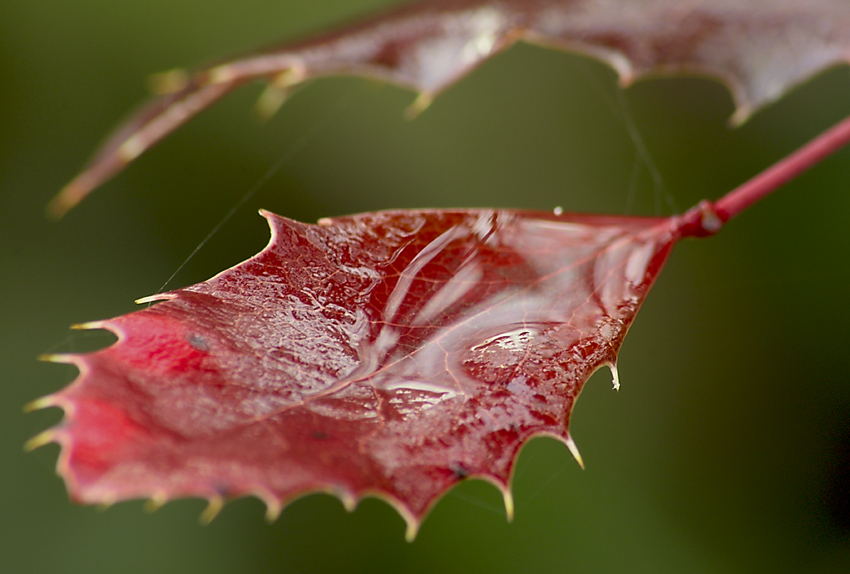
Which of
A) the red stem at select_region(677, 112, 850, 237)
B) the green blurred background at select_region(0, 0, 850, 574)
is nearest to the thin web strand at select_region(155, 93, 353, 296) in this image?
the green blurred background at select_region(0, 0, 850, 574)

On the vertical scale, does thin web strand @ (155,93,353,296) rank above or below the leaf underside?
above

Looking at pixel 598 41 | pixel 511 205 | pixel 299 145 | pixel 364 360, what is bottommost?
pixel 364 360

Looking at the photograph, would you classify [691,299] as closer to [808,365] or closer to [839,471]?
[808,365]

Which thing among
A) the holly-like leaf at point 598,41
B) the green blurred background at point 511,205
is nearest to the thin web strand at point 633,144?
the green blurred background at point 511,205

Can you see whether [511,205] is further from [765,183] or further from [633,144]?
[765,183]

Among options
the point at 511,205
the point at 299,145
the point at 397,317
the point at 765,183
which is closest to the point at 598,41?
the point at 765,183

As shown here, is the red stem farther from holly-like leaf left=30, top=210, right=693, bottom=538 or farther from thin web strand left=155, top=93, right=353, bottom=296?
thin web strand left=155, top=93, right=353, bottom=296

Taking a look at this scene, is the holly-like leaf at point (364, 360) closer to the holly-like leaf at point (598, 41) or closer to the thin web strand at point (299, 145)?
the holly-like leaf at point (598, 41)
